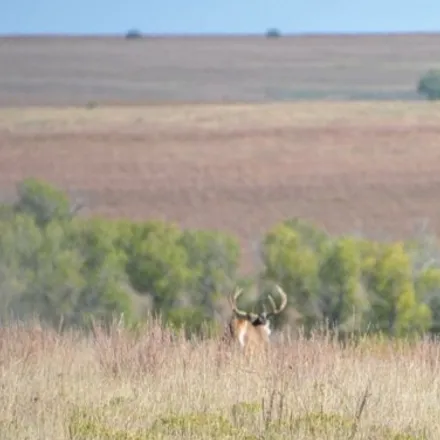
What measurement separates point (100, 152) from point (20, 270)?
2292 cm

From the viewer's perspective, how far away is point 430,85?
7556 cm

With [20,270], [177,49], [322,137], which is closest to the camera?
[20,270]

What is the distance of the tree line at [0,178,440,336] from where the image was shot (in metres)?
28.0

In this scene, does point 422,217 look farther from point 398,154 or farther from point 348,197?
point 398,154

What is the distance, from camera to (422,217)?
42.3 metres

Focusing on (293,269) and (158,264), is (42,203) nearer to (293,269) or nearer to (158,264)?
(158,264)

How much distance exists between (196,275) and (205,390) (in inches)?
921

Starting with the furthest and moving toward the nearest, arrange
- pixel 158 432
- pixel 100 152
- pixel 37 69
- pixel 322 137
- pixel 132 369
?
1. pixel 37 69
2. pixel 322 137
3. pixel 100 152
4. pixel 132 369
5. pixel 158 432

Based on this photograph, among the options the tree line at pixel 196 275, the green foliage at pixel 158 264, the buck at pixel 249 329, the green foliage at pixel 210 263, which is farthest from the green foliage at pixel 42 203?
the buck at pixel 249 329

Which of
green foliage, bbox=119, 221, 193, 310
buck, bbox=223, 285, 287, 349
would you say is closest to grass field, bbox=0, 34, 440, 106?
green foliage, bbox=119, 221, 193, 310

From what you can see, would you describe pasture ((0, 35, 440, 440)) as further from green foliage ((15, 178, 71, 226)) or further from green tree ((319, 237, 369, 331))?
green tree ((319, 237, 369, 331))

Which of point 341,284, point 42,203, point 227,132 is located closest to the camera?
point 341,284

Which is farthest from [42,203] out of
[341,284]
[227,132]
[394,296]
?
[227,132]

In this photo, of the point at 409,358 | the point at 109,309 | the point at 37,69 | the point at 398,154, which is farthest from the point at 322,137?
the point at 409,358
